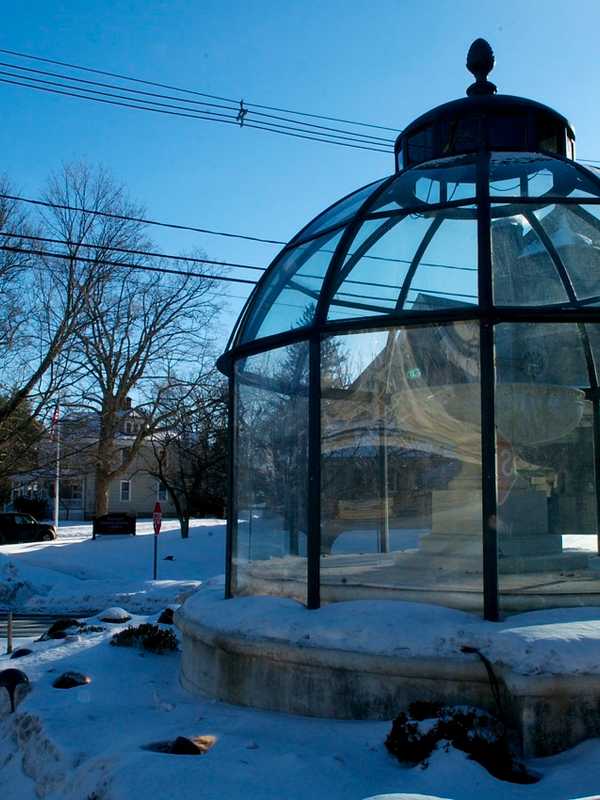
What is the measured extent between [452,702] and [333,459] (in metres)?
2.27

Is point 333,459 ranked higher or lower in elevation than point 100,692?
higher

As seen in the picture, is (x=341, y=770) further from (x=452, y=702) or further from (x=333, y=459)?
(x=333, y=459)


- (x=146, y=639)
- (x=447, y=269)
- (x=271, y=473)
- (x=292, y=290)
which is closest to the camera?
(x=447, y=269)

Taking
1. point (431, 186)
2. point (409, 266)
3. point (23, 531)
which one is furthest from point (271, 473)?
point (23, 531)

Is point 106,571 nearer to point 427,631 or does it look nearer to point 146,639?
point 146,639

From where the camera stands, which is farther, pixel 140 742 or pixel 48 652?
pixel 48 652

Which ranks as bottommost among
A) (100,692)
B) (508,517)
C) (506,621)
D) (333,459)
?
(100,692)

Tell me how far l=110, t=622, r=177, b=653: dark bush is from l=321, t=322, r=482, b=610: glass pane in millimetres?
2202

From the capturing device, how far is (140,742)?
4.81m

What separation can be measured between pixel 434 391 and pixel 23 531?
29849 mm

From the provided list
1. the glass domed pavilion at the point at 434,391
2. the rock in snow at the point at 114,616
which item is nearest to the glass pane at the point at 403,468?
the glass domed pavilion at the point at 434,391

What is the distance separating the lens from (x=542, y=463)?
679cm

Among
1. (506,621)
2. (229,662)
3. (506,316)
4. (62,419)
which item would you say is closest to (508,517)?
(506,621)

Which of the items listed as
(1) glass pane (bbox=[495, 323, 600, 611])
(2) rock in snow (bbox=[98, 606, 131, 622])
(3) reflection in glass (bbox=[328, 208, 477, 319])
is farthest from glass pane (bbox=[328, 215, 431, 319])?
(2) rock in snow (bbox=[98, 606, 131, 622])
